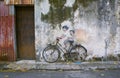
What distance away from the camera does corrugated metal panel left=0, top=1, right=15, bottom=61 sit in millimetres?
13984

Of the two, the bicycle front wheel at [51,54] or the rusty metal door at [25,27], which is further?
the rusty metal door at [25,27]

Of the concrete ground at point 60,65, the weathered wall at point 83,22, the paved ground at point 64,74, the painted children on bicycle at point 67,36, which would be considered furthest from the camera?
the painted children on bicycle at point 67,36

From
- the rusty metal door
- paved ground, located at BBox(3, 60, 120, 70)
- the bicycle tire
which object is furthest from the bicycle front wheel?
the rusty metal door

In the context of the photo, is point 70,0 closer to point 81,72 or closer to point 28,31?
point 28,31

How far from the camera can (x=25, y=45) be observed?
1455 centimetres

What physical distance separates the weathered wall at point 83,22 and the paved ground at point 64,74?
2026mm

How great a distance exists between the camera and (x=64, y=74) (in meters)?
11.5

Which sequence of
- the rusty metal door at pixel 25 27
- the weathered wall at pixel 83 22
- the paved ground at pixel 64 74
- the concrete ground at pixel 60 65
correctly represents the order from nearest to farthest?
the paved ground at pixel 64 74 < the concrete ground at pixel 60 65 < the weathered wall at pixel 83 22 < the rusty metal door at pixel 25 27

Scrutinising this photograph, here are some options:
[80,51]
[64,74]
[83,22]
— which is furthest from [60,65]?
[83,22]

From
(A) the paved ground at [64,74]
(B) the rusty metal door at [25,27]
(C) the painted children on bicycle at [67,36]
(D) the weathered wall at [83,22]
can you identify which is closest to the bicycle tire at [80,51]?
(D) the weathered wall at [83,22]

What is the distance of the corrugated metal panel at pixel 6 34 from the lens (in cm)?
1398

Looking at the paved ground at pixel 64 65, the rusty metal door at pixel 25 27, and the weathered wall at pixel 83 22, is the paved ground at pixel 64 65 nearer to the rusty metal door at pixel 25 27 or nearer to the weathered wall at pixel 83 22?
the weathered wall at pixel 83 22

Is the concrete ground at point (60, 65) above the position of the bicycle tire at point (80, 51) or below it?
below

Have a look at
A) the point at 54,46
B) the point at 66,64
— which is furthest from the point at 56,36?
the point at 66,64
